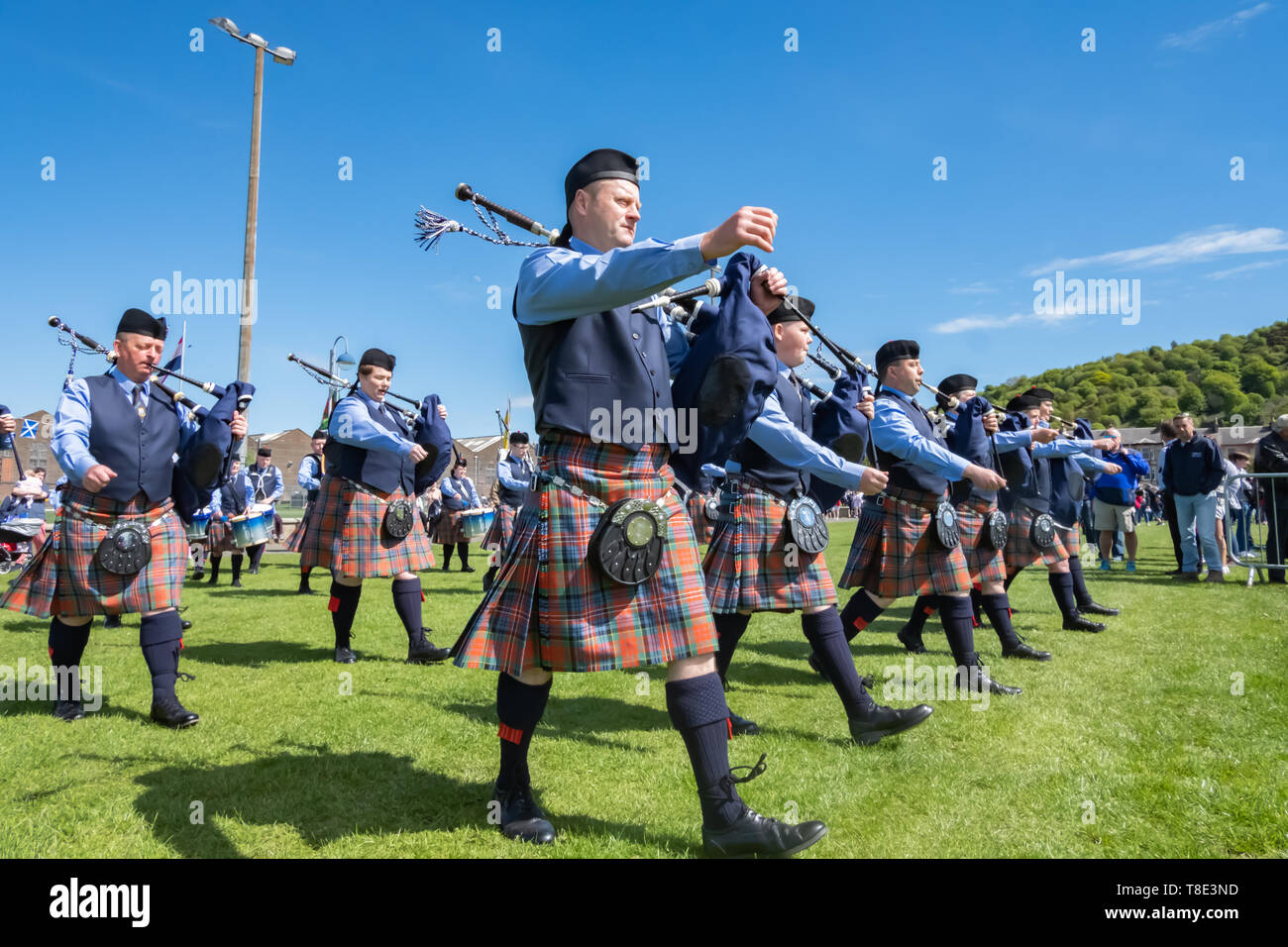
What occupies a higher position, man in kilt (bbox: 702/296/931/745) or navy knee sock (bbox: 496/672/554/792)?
man in kilt (bbox: 702/296/931/745)

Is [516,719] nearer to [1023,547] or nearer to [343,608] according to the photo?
[343,608]

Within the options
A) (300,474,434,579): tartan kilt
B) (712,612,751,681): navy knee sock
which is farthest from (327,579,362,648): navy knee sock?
(712,612,751,681): navy knee sock

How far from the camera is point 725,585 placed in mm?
3625

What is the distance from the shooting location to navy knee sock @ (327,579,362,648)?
17.5 ft

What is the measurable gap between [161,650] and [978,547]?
15.7 ft

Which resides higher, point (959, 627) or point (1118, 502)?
point (1118, 502)

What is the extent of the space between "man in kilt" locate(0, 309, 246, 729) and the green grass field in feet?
0.98

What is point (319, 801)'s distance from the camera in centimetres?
278

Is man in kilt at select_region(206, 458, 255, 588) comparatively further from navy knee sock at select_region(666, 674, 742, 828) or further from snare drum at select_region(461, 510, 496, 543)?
navy knee sock at select_region(666, 674, 742, 828)

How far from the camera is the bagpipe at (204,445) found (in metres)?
3.97

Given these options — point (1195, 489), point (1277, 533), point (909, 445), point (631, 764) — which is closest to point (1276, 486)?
point (1277, 533)

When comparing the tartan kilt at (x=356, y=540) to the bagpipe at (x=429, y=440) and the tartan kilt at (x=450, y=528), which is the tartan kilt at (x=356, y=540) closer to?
the bagpipe at (x=429, y=440)

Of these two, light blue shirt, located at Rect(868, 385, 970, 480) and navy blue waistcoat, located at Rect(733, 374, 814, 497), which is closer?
navy blue waistcoat, located at Rect(733, 374, 814, 497)
